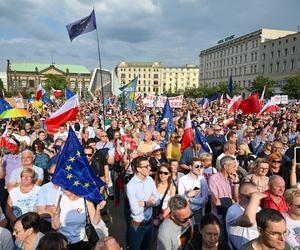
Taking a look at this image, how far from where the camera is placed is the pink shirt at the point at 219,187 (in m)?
3.89

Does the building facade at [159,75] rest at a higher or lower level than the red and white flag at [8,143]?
higher

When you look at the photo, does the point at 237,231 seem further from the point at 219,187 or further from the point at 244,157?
the point at 244,157

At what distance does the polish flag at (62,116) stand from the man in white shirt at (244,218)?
4870mm

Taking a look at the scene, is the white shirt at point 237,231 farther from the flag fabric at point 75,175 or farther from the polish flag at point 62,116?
the polish flag at point 62,116

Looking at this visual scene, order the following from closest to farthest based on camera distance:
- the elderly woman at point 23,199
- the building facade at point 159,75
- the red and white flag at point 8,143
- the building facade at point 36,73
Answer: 1. the elderly woman at point 23,199
2. the red and white flag at point 8,143
3. the building facade at point 36,73
4. the building facade at point 159,75

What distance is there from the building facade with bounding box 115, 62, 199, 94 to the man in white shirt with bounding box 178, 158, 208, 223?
146692 millimetres

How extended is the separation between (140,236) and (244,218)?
1.69 metres

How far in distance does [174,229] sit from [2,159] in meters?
3.81

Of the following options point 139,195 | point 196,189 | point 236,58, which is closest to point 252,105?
point 196,189

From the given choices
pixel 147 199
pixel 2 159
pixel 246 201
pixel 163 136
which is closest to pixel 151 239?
pixel 147 199

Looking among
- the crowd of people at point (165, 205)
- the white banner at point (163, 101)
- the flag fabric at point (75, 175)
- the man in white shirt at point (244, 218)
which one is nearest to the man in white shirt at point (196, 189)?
the crowd of people at point (165, 205)

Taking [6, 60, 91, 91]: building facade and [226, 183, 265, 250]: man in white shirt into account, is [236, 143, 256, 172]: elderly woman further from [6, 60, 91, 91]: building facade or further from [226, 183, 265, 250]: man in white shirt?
[6, 60, 91, 91]: building facade

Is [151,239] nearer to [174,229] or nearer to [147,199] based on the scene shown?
[147,199]

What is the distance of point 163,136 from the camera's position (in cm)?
941
